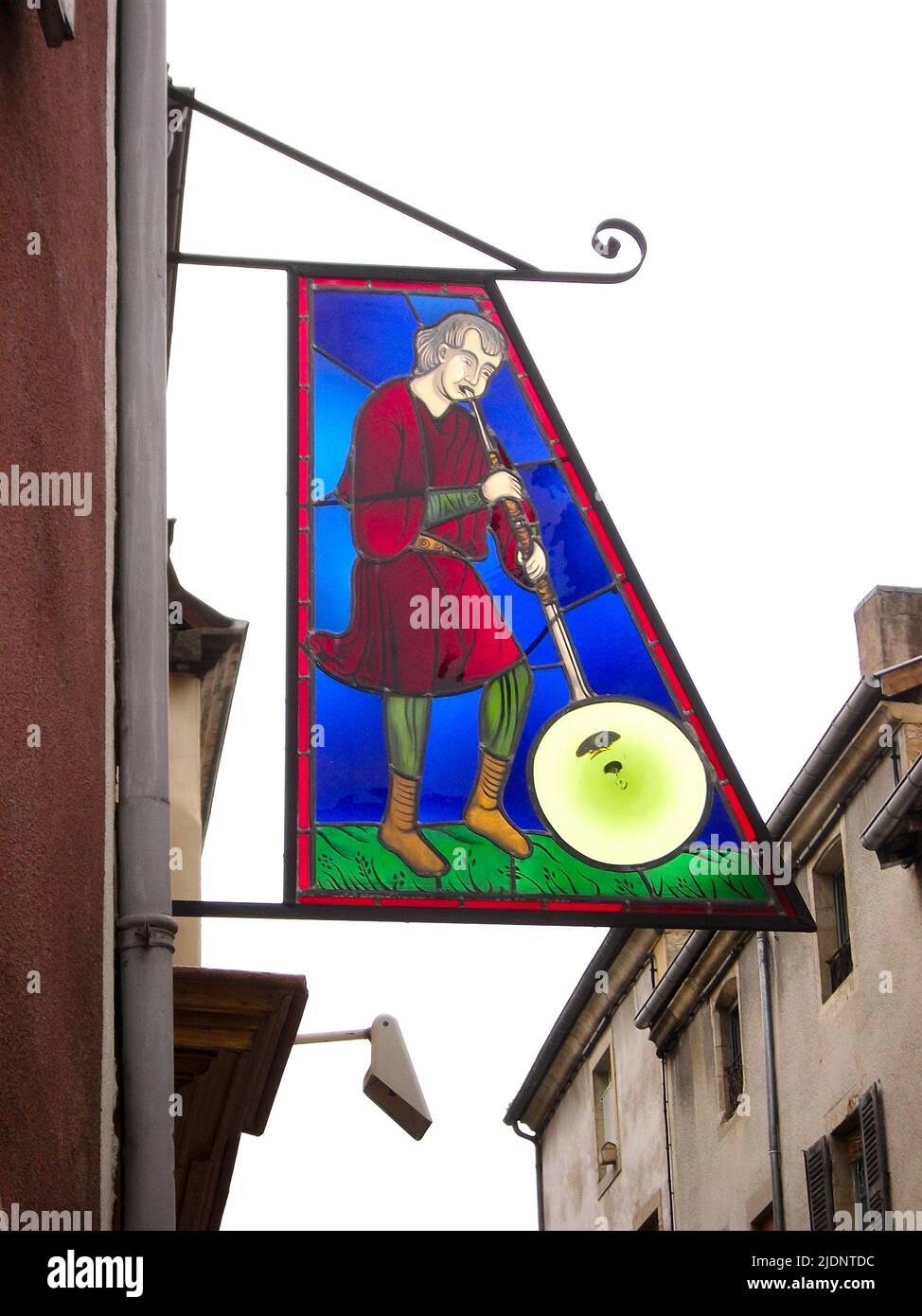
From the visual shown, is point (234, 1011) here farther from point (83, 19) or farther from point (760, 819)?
point (83, 19)

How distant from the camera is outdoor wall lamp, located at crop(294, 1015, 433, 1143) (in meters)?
10.7

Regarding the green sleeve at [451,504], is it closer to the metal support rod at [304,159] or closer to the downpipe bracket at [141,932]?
the metal support rod at [304,159]

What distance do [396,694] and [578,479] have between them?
4.10ft

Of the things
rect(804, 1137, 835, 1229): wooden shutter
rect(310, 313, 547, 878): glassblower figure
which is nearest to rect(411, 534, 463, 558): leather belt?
rect(310, 313, 547, 878): glassblower figure

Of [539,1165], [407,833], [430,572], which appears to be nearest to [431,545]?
[430,572]

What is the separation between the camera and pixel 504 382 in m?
8.95

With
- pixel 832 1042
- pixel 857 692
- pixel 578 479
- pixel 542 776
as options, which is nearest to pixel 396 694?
pixel 542 776

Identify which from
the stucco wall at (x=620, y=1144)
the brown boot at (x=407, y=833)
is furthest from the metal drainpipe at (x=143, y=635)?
the stucco wall at (x=620, y=1144)

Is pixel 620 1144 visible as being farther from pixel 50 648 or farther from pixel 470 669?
pixel 50 648

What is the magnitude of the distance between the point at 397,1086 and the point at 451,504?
134 inches

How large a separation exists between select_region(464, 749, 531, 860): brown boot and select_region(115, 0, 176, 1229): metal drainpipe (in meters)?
1.23

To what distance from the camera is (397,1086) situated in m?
10.8

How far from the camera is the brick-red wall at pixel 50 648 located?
19.0 ft

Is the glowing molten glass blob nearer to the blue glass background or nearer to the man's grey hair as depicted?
the blue glass background
